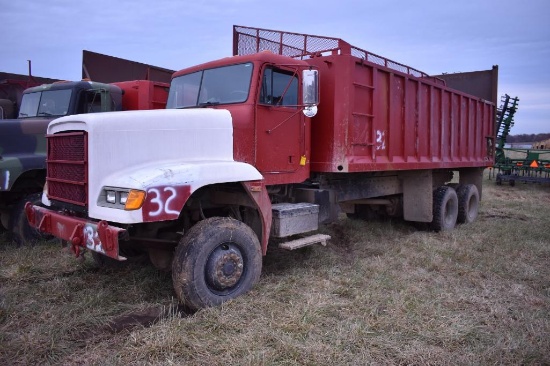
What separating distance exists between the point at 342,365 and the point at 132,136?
2.49m

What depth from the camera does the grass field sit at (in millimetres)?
3104

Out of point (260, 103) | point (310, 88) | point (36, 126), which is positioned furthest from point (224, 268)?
point (36, 126)

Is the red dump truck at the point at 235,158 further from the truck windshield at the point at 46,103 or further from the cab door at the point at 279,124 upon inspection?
the truck windshield at the point at 46,103

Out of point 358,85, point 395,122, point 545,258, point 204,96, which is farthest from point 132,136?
point 545,258

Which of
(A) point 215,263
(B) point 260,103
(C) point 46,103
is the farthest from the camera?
→ (C) point 46,103

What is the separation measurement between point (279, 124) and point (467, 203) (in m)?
5.73

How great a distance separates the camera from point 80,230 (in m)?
3.68

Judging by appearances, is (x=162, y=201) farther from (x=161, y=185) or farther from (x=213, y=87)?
(x=213, y=87)

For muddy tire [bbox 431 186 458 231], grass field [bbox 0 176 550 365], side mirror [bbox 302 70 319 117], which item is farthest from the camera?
muddy tire [bbox 431 186 458 231]

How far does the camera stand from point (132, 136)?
3.80 m

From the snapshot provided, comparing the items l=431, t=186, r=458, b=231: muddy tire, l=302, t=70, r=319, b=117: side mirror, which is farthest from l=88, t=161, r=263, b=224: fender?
l=431, t=186, r=458, b=231: muddy tire

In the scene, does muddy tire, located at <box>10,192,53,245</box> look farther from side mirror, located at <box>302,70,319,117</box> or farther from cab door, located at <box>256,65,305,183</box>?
side mirror, located at <box>302,70,319,117</box>

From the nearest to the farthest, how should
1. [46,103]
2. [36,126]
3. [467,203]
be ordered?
[36,126] → [46,103] → [467,203]

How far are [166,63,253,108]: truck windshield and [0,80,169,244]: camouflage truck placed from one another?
1.92 m
